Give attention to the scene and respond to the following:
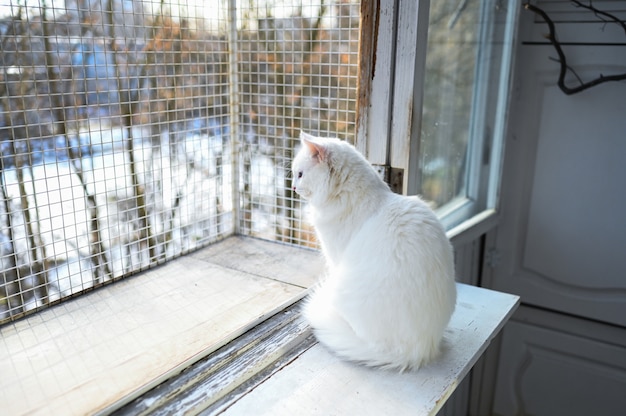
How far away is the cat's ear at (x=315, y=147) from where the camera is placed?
1061 millimetres

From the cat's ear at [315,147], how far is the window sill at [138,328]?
1.09 ft

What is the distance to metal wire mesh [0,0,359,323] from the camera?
40.2 inches

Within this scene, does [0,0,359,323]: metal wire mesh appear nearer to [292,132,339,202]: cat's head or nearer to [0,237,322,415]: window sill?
[0,237,322,415]: window sill

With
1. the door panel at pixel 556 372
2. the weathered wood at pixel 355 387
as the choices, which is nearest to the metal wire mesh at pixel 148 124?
the weathered wood at pixel 355 387

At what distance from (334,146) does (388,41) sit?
286 mm

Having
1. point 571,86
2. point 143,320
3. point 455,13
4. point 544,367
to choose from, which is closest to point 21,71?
point 143,320

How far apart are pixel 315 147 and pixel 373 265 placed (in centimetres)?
27

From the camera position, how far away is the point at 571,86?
1.62 meters

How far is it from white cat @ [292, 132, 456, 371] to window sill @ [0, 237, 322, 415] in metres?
0.18

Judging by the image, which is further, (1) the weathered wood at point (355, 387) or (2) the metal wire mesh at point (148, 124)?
(2) the metal wire mesh at point (148, 124)

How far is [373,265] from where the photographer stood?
3.17 feet

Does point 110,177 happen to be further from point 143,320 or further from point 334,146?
point 334,146

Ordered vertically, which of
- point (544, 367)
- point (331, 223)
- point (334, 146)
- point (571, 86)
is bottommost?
point (544, 367)

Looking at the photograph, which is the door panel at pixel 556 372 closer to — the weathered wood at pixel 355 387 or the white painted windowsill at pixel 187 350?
the white painted windowsill at pixel 187 350
